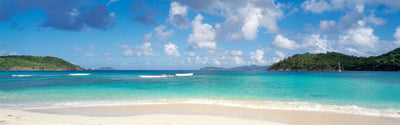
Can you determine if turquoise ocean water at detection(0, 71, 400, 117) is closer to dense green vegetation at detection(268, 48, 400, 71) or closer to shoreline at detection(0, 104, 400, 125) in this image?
shoreline at detection(0, 104, 400, 125)

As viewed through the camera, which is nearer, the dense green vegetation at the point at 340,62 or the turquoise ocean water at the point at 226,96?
the turquoise ocean water at the point at 226,96

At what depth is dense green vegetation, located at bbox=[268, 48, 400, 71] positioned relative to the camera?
10863 cm

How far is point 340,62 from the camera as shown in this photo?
14125cm

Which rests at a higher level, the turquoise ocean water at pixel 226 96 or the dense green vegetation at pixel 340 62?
the dense green vegetation at pixel 340 62

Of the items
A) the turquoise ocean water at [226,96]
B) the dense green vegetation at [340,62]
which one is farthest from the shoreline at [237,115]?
the dense green vegetation at [340,62]

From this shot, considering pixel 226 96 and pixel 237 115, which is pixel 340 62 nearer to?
pixel 226 96

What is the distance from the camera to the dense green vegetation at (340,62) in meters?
109

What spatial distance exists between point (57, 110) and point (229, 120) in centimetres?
872

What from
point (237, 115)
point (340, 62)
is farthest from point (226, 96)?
point (340, 62)

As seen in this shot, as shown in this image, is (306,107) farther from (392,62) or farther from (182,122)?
(392,62)

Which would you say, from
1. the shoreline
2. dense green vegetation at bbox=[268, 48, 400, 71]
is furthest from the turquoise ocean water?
dense green vegetation at bbox=[268, 48, 400, 71]

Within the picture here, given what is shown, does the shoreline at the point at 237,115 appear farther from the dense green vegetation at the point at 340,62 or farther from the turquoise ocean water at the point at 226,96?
the dense green vegetation at the point at 340,62

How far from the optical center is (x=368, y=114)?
8969 mm

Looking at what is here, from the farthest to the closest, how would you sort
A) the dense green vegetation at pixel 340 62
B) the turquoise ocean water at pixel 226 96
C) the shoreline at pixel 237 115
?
the dense green vegetation at pixel 340 62, the turquoise ocean water at pixel 226 96, the shoreline at pixel 237 115
